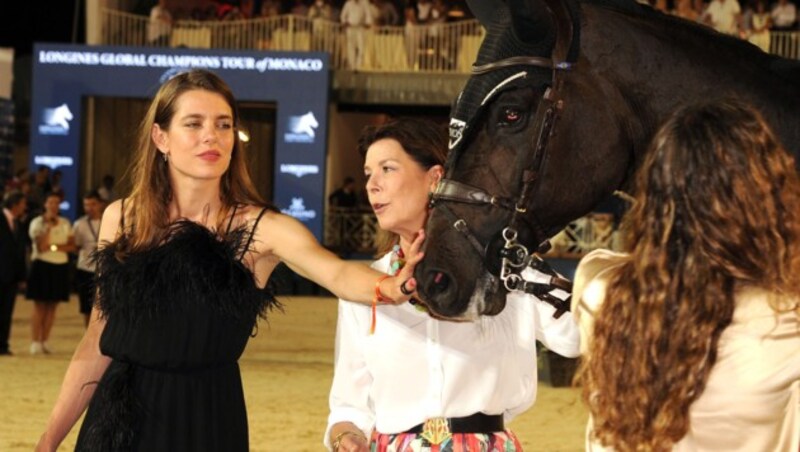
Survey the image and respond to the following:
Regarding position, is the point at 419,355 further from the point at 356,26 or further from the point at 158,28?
the point at 158,28

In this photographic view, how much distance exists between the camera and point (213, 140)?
3.59 meters

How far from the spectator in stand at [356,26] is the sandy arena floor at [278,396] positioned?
9.37 metres

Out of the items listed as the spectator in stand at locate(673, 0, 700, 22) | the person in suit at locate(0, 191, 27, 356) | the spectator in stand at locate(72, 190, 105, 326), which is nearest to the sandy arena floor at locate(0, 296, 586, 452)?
the person in suit at locate(0, 191, 27, 356)

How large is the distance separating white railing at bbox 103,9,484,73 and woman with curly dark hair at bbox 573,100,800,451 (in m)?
21.6

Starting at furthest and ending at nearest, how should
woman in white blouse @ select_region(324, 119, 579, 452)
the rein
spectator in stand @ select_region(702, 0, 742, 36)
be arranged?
1. spectator in stand @ select_region(702, 0, 742, 36)
2. woman in white blouse @ select_region(324, 119, 579, 452)
3. the rein

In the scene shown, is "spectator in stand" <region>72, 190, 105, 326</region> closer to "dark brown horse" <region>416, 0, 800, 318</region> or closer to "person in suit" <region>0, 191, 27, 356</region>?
"person in suit" <region>0, 191, 27, 356</region>

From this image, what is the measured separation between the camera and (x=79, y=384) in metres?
3.61

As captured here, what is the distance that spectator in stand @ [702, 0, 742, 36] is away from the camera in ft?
74.0

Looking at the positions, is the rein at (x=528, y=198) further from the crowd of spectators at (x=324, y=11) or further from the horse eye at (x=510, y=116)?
the crowd of spectators at (x=324, y=11)

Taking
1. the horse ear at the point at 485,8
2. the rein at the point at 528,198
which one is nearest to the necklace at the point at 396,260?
the rein at the point at 528,198

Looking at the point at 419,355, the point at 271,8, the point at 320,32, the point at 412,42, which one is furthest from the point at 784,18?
the point at 419,355

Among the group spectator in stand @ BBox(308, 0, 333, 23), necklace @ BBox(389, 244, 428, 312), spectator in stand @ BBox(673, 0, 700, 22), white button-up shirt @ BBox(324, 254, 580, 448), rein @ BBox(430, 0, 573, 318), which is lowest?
white button-up shirt @ BBox(324, 254, 580, 448)

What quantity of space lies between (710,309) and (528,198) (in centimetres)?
126

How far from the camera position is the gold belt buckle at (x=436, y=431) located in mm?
3197
